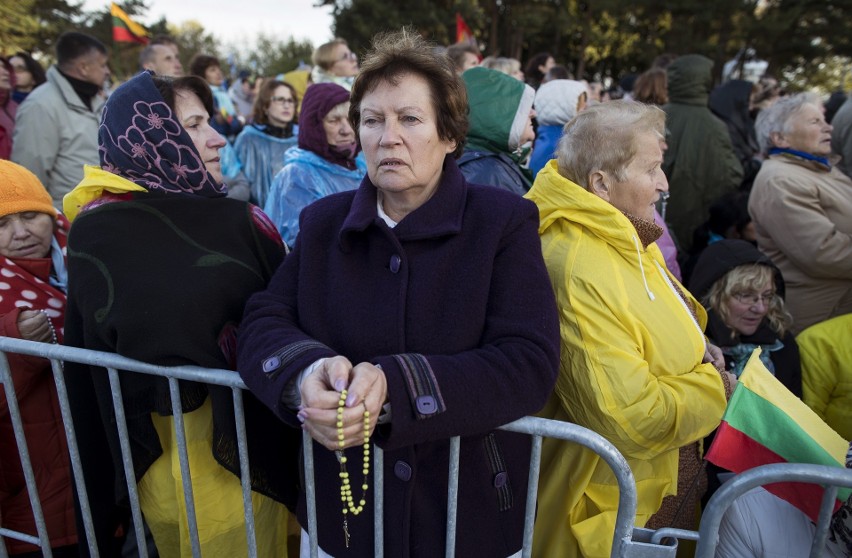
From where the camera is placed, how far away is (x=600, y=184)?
6.77 feet

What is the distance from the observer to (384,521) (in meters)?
1.60

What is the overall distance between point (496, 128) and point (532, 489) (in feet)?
7.43

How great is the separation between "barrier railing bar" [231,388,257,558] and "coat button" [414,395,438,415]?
25.1 inches

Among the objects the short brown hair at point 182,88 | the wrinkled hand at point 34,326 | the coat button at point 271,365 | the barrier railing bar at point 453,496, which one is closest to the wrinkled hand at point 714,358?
the barrier railing bar at point 453,496

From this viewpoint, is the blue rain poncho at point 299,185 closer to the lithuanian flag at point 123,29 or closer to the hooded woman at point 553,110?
the hooded woman at point 553,110

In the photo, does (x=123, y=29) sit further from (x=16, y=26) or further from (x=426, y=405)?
(x=16, y=26)

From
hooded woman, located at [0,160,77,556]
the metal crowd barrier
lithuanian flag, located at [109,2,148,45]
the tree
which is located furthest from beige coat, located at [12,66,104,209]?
the tree

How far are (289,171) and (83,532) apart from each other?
2235 mm

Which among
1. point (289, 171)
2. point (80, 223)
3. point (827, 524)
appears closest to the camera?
point (827, 524)

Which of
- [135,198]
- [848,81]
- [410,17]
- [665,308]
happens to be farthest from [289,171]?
[848,81]

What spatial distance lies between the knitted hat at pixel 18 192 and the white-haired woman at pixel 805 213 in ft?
12.7

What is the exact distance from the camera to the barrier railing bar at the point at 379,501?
4.95 feet

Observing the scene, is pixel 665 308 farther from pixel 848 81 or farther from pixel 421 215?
pixel 848 81

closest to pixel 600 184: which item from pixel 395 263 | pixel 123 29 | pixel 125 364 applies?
pixel 395 263
